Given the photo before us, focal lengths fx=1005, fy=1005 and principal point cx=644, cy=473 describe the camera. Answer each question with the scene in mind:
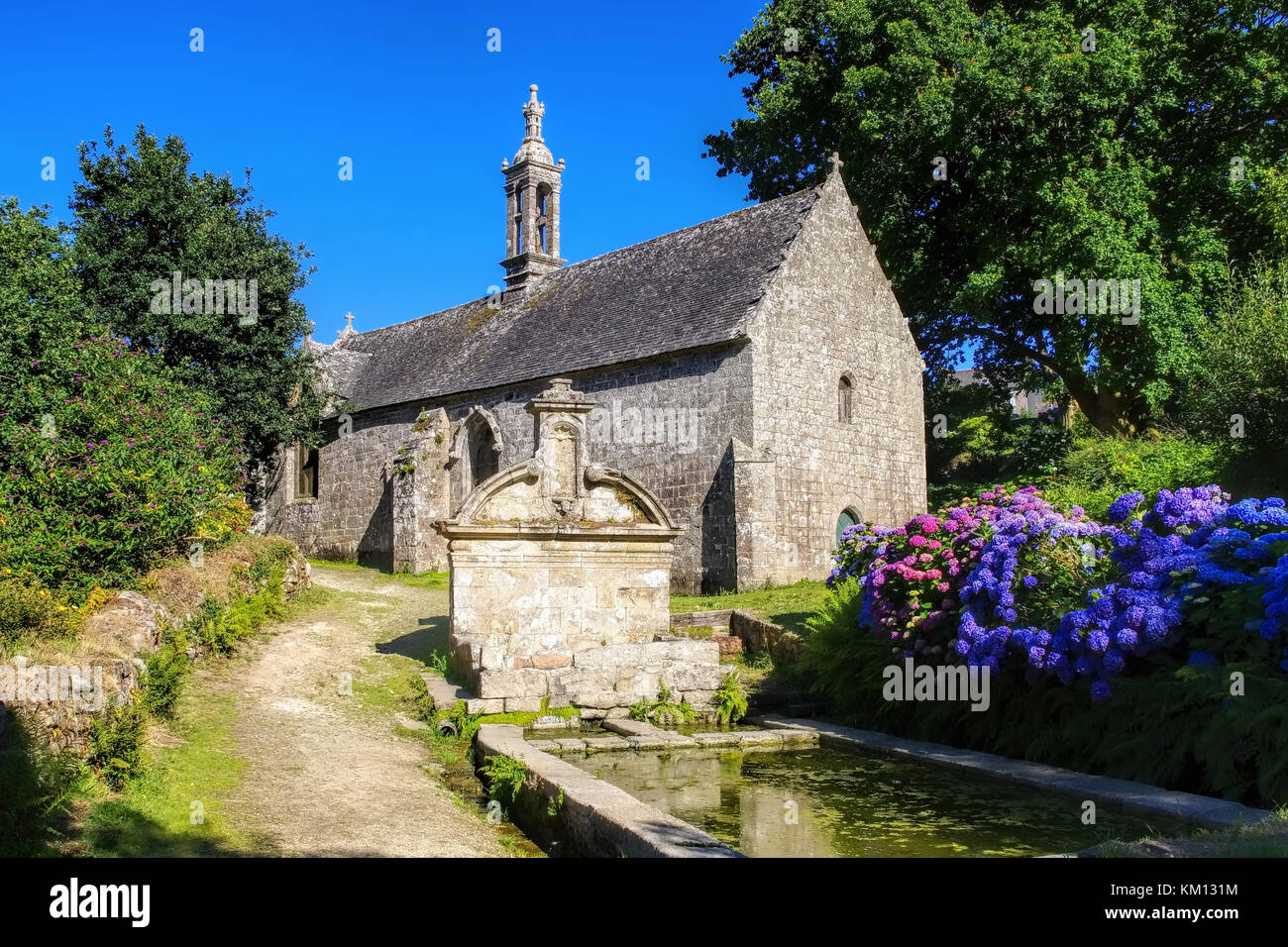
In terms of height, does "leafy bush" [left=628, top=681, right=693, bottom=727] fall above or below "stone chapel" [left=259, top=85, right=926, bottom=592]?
below

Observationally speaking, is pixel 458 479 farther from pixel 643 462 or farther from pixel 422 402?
pixel 643 462

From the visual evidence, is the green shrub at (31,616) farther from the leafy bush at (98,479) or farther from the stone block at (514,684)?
the stone block at (514,684)

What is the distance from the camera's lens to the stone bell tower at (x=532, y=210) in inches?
1118

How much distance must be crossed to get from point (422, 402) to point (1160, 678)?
71.1 ft

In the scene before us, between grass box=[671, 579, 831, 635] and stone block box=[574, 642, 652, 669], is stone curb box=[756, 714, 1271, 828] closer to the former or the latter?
stone block box=[574, 642, 652, 669]

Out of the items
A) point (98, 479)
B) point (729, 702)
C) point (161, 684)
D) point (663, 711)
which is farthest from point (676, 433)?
point (161, 684)

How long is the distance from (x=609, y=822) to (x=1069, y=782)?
135 inches

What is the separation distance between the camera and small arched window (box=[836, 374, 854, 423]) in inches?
841

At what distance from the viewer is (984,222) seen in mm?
22562

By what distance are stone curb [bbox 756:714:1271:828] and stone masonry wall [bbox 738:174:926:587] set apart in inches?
396

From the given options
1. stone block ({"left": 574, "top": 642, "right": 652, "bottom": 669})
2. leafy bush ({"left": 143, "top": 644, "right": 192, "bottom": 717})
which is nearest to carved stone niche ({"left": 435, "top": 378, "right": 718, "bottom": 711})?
stone block ({"left": 574, "top": 642, "right": 652, "bottom": 669})

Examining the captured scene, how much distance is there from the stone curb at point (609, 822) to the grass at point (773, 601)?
7109 millimetres

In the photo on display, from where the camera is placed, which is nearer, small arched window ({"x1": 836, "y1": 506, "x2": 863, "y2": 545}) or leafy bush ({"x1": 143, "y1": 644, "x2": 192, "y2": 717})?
leafy bush ({"x1": 143, "y1": 644, "x2": 192, "y2": 717})

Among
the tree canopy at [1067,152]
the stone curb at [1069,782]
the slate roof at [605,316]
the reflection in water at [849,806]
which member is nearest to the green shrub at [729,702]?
the stone curb at [1069,782]
